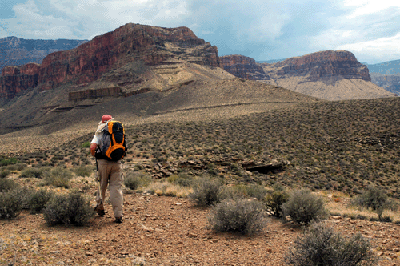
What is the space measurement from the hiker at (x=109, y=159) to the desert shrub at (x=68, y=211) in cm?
48

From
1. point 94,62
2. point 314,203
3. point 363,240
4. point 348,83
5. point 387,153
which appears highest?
point 94,62

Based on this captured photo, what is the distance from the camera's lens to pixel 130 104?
75625 millimetres

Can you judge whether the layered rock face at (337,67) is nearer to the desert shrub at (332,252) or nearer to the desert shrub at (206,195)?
the desert shrub at (206,195)

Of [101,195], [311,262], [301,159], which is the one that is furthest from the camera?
[301,159]

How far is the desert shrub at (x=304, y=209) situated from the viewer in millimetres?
5551

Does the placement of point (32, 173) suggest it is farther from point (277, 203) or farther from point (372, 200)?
point (372, 200)

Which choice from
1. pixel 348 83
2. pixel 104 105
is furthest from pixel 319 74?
pixel 104 105

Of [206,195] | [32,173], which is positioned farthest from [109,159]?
[32,173]

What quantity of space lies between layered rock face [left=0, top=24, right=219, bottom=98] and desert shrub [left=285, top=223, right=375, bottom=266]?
103336 millimetres

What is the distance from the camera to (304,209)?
18.5 feet

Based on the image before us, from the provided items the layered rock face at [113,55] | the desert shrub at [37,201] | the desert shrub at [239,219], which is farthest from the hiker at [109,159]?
the layered rock face at [113,55]

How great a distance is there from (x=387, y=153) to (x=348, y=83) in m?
176

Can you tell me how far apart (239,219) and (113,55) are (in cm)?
13171

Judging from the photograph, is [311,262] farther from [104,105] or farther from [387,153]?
[104,105]
